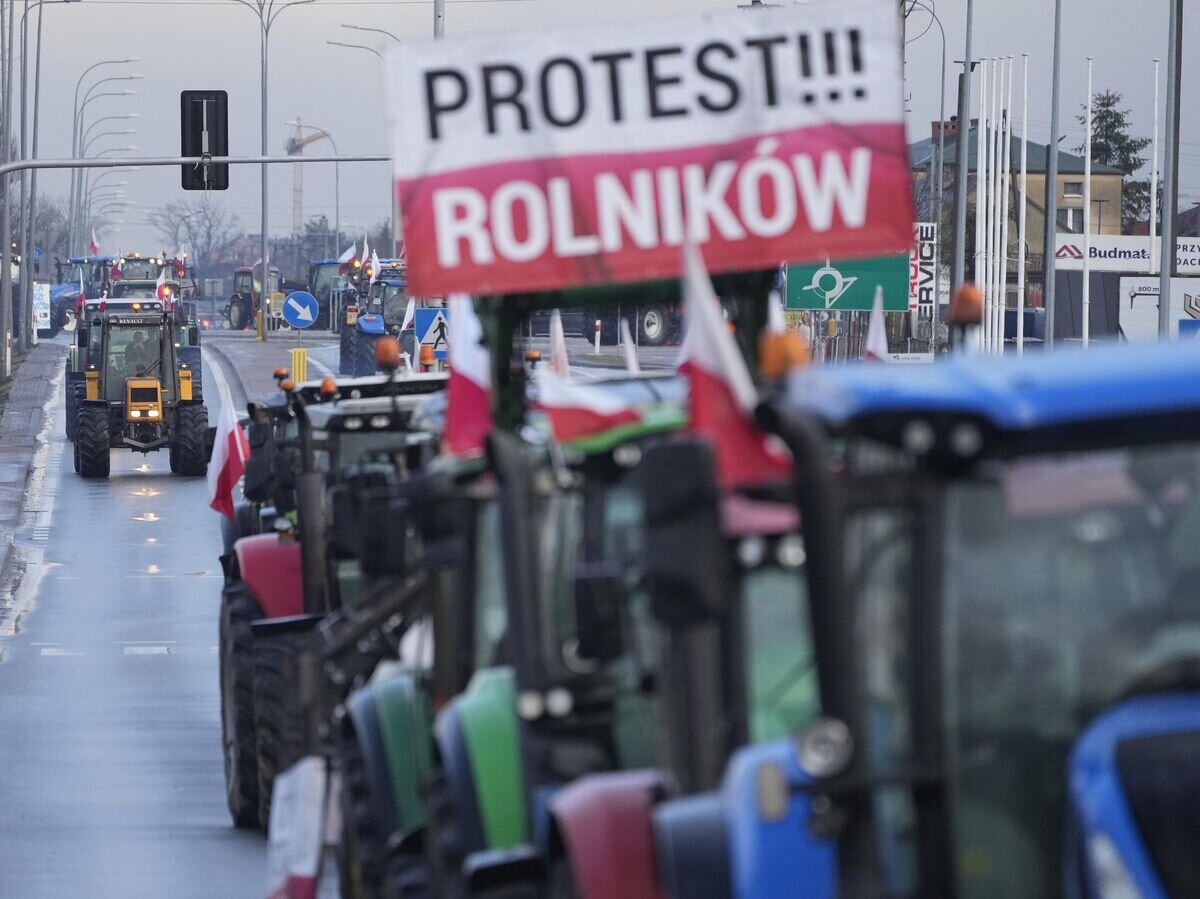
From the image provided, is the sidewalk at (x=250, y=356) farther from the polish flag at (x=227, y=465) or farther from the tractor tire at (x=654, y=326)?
the polish flag at (x=227, y=465)

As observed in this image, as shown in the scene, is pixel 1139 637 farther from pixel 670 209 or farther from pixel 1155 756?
pixel 670 209

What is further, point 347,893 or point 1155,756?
point 347,893

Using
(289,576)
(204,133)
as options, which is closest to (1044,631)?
(289,576)

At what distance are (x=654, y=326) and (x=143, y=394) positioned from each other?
118ft

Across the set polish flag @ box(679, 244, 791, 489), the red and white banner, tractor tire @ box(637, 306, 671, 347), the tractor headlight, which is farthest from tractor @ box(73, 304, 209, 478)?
the tractor headlight

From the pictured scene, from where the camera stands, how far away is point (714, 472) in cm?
446

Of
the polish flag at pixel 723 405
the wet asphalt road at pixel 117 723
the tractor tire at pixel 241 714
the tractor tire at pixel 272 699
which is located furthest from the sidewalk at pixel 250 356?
the polish flag at pixel 723 405

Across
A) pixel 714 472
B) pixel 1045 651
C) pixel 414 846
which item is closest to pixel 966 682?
pixel 1045 651

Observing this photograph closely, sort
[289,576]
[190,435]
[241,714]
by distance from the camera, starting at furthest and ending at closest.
A: [190,435] → [289,576] → [241,714]

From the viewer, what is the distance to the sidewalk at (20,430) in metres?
30.5

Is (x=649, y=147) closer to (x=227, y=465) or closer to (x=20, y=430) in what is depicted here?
(x=227, y=465)

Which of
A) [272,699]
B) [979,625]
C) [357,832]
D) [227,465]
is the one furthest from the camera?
[227,465]

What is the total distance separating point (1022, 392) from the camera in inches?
181

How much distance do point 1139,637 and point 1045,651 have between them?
0.18 metres
